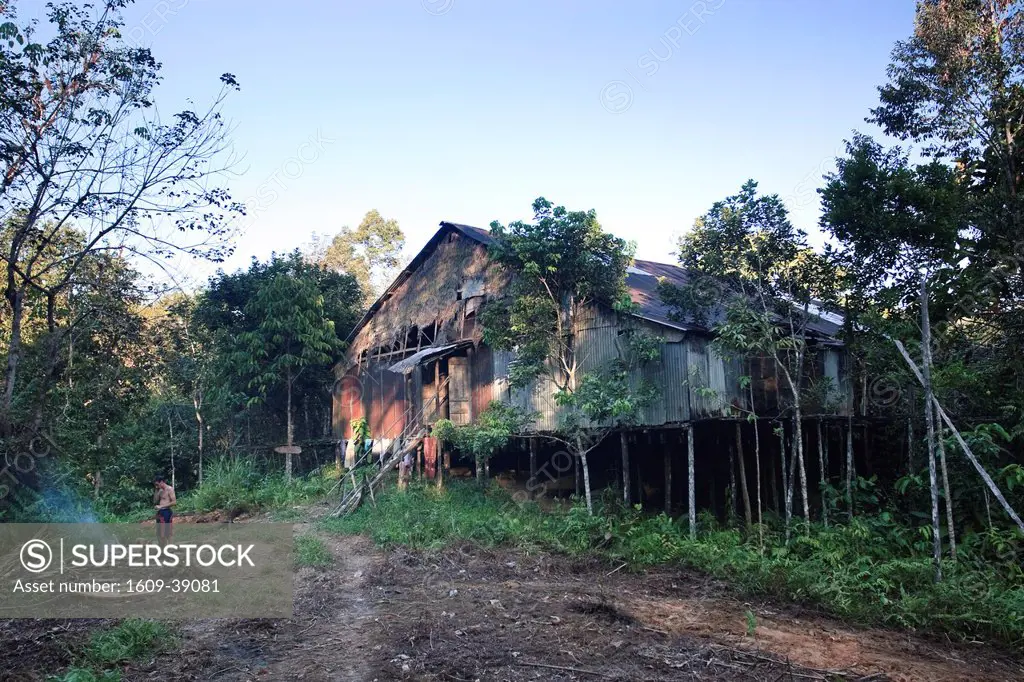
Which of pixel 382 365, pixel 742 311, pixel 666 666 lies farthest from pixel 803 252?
pixel 382 365

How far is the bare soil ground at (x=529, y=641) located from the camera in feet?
22.5

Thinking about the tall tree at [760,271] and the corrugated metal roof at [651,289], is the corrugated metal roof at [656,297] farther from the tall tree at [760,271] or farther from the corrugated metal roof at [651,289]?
the tall tree at [760,271]

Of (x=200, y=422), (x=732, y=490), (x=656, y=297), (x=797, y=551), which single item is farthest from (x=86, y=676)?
(x=200, y=422)

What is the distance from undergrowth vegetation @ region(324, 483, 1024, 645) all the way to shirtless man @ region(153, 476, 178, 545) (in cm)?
338

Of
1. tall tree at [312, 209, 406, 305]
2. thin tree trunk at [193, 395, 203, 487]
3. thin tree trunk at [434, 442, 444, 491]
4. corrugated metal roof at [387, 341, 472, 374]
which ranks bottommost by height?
thin tree trunk at [434, 442, 444, 491]

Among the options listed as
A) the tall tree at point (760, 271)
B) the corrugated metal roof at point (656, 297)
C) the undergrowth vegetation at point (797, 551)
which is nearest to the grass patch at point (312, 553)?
the undergrowth vegetation at point (797, 551)

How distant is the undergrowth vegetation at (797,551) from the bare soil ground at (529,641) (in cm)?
40

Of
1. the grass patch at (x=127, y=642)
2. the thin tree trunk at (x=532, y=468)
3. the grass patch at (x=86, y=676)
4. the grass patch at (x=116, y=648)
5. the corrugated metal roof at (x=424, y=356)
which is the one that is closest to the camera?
the grass patch at (x=86, y=676)

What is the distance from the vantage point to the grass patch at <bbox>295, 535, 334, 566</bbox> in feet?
38.2

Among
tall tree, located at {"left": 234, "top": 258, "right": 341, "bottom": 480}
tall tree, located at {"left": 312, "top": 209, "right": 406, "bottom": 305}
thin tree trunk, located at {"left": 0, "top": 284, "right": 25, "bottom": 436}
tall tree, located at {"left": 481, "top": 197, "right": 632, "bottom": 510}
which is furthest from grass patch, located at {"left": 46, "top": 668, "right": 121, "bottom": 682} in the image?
tall tree, located at {"left": 312, "top": 209, "right": 406, "bottom": 305}

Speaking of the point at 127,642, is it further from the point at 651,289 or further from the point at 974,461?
the point at 651,289

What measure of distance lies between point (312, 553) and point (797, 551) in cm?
764

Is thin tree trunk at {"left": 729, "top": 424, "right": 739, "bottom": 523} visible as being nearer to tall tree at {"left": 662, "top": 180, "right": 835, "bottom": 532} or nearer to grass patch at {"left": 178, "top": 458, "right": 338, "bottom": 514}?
tall tree at {"left": 662, "top": 180, "right": 835, "bottom": 532}

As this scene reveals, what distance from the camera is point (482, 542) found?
12.5m
